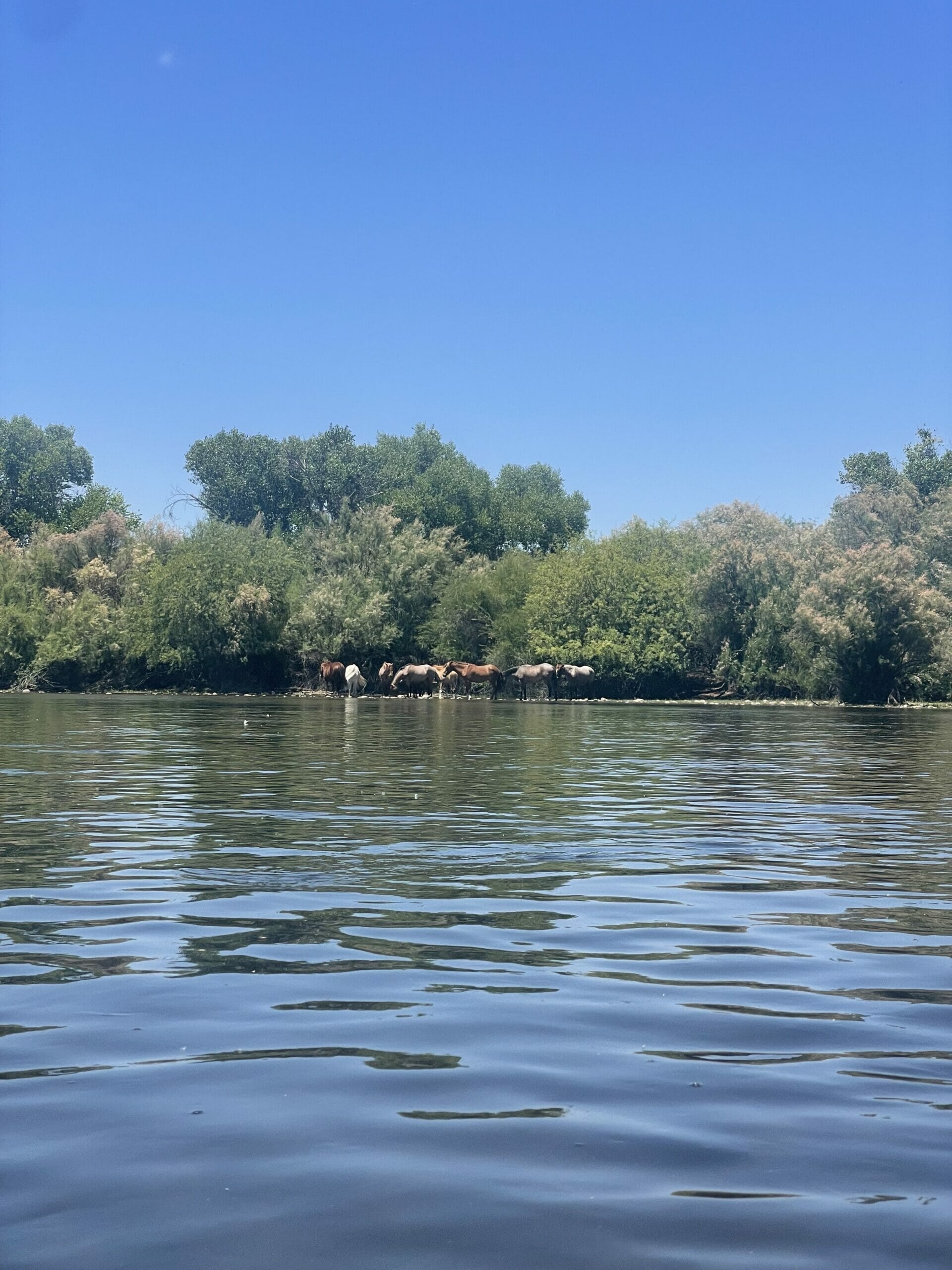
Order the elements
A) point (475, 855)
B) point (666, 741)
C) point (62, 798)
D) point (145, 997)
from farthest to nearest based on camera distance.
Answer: point (666, 741), point (62, 798), point (475, 855), point (145, 997)

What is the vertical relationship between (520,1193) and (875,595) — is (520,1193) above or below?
below

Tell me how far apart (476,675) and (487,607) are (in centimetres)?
984

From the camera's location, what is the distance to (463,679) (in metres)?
78.2

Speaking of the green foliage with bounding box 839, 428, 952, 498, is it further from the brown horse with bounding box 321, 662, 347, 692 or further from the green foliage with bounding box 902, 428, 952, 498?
the brown horse with bounding box 321, 662, 347, 692

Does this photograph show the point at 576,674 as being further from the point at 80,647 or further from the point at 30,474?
the point at 30,474

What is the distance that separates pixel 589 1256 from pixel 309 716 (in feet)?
144

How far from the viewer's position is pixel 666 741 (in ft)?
112

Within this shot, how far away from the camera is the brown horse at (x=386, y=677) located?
80625mm

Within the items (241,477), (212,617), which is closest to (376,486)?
(241,477)

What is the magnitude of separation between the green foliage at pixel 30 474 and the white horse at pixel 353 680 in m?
63.5

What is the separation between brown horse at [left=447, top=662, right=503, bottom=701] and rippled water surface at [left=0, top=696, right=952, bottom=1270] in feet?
204

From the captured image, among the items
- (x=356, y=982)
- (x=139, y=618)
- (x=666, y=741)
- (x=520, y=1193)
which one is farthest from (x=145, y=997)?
(x=139, y=618)

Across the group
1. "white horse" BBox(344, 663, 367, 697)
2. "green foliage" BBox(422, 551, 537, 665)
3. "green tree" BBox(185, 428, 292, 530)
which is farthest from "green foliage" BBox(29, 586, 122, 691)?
"green tree" BBox(185, 428, 292, 530)

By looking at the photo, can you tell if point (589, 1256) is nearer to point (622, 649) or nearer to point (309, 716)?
point (309, 716)
